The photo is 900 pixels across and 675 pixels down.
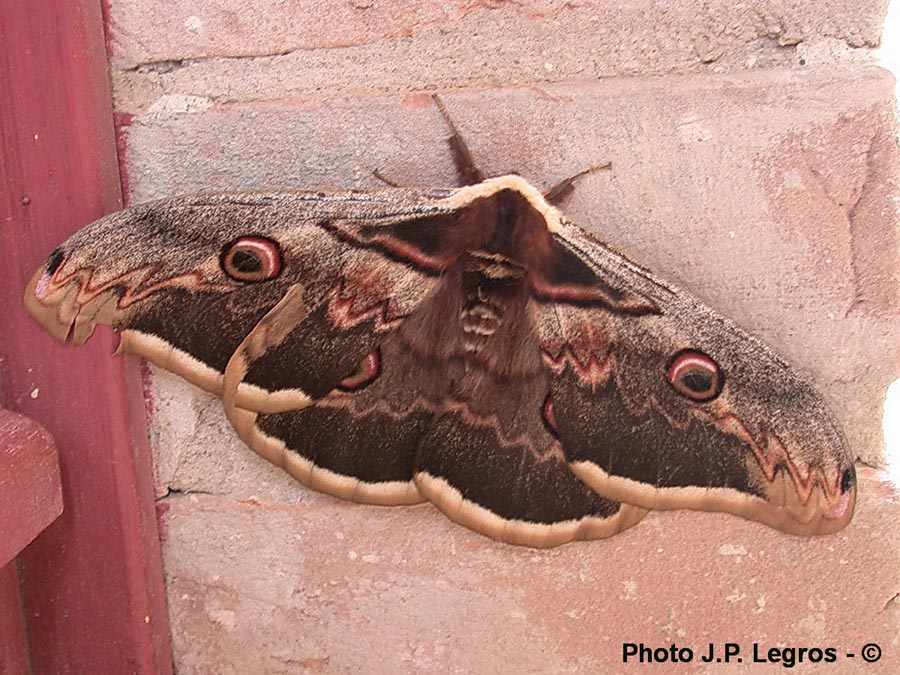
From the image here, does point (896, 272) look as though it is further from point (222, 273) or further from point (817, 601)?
point (222, 273)

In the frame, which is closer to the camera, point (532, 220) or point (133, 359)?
point (532, 220)

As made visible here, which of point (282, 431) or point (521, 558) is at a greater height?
point (282, 431)

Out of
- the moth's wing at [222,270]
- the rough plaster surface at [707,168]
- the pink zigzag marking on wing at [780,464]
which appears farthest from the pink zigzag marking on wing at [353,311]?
the pink zigzag marking on wing at [780,464]

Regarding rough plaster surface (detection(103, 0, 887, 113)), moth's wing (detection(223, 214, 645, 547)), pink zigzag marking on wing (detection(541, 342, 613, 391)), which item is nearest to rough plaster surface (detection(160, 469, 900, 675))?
moth's wing (detection(223, 214, 645, 547))

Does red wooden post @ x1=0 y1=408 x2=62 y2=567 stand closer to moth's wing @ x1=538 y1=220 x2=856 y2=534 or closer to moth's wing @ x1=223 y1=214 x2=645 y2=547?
moth's wing @ x1=223 y1=214 x2=645 y2=547

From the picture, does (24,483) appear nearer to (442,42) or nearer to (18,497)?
(18,497)

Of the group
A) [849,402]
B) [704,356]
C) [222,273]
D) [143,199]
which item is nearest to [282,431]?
[222,273]
